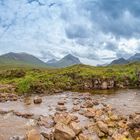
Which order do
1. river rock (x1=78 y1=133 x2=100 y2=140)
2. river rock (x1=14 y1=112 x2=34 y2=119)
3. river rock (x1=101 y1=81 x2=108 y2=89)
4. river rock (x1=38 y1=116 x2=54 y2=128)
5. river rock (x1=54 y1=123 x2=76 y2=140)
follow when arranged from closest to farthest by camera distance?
river rock (x1=54 y1=123 x2=76 y2=140) → river rock (x1=78 y1=133 x2=100 y2=140) → river rock (x1=38 y1=116 x2=54 y2=128) → river rock (x1=14 y1=112 x2=34 y2=119) → river rock (x1=101 y1=81 x2=108 y2=89)

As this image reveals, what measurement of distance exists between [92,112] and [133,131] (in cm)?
930

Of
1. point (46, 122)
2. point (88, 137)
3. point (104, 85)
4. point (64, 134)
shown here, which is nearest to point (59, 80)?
point (104, 85)

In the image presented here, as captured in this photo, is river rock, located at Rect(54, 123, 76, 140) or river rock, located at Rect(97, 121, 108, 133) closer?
river rock, located at Rect(54, 123, 76, 140)

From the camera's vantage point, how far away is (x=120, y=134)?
83.9 feet

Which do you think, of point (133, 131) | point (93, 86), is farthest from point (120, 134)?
point (93, 86)

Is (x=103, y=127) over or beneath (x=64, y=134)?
beneath

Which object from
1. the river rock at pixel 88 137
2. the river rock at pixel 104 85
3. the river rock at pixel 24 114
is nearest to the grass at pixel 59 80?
the river rock at pixel 104 85

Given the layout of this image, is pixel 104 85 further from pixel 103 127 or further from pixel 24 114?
pixel 103 127

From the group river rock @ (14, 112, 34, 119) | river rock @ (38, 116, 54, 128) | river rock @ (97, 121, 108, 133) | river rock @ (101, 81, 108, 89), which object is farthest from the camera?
river rock @ (101, 81, 108, 89)

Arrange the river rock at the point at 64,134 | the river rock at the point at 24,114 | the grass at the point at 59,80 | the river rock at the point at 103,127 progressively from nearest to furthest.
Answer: the river rock at the point at 64,134 → the river rock at the point at 103,127 → the river rock at the point at 24,114 → the grass at the point at 59,80

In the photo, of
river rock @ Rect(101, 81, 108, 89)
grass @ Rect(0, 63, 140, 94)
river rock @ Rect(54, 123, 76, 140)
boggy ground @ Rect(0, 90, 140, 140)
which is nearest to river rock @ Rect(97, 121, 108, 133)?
boggy ground @ Rect(0, 90, 140, 140)

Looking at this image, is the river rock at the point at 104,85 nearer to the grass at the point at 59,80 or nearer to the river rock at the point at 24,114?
the grass at the point at 59,80

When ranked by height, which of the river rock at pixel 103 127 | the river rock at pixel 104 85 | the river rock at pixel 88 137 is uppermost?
the river rock at pixel 104 85

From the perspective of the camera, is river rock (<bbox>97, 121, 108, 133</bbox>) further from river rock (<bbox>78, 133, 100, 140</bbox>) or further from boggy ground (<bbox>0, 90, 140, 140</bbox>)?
river rock (<bbox>78, 133, 100, 140</bbox>)
